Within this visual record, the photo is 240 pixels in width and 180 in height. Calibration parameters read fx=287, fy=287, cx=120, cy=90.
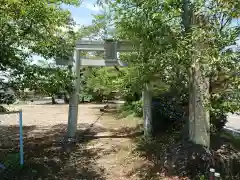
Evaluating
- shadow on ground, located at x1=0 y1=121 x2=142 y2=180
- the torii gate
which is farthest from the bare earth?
the torii gate

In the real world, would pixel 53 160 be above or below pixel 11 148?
below

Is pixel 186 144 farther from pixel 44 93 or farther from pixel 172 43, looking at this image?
pixel 44 93

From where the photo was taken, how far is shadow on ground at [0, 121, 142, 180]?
582cm

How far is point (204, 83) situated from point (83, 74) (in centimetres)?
1575

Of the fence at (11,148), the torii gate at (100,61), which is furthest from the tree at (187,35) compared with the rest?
the fence at (11,148)

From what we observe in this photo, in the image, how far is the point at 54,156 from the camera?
7.30 metres

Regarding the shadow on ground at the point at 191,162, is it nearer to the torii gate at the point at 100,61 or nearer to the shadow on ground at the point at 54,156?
the shadow on ground at the point at 54,156

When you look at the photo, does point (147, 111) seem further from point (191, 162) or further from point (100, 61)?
point (191, 162)

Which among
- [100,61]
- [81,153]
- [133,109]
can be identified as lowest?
[81,153]

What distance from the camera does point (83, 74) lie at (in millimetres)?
20953

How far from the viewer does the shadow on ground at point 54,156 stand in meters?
5.82

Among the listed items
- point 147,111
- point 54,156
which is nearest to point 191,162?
point 54,156

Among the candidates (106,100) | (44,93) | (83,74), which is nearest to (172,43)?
(44,93)

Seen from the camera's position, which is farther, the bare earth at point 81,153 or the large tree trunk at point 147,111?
the large tree trunk at point 147,111
